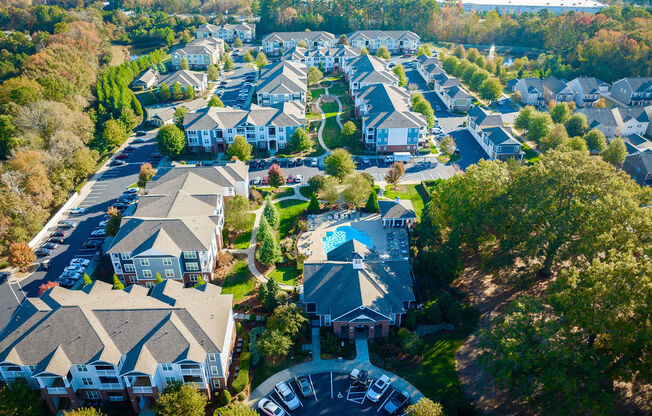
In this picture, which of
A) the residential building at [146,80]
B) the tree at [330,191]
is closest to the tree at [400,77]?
the tree at [330,191]

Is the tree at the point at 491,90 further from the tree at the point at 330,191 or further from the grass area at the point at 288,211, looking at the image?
the grass area at the point at 288,211

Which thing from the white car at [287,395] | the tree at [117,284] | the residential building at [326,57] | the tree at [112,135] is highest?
the residential building at [326,57]

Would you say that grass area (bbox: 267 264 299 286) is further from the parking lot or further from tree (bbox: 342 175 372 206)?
tree (bbox: 342 175 372 206)

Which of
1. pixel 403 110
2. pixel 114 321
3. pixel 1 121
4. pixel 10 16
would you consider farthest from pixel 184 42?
pixel 114 321

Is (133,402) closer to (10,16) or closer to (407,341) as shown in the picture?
(407,341)

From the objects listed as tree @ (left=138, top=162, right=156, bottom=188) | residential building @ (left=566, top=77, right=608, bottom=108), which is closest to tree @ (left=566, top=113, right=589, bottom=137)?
residential building @ (left=566, top=77, right=608, bottom=108)

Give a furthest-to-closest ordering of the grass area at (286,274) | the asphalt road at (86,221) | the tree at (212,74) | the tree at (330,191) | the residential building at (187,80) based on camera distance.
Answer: the tree at (212,74), the residential building at (187,80), the tree at (330,191), the grass area at (286,274), the asphalt road at (86,221)

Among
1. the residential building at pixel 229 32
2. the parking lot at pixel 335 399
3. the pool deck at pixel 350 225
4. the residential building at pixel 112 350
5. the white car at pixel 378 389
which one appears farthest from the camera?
the residential building at pixel 229 32
